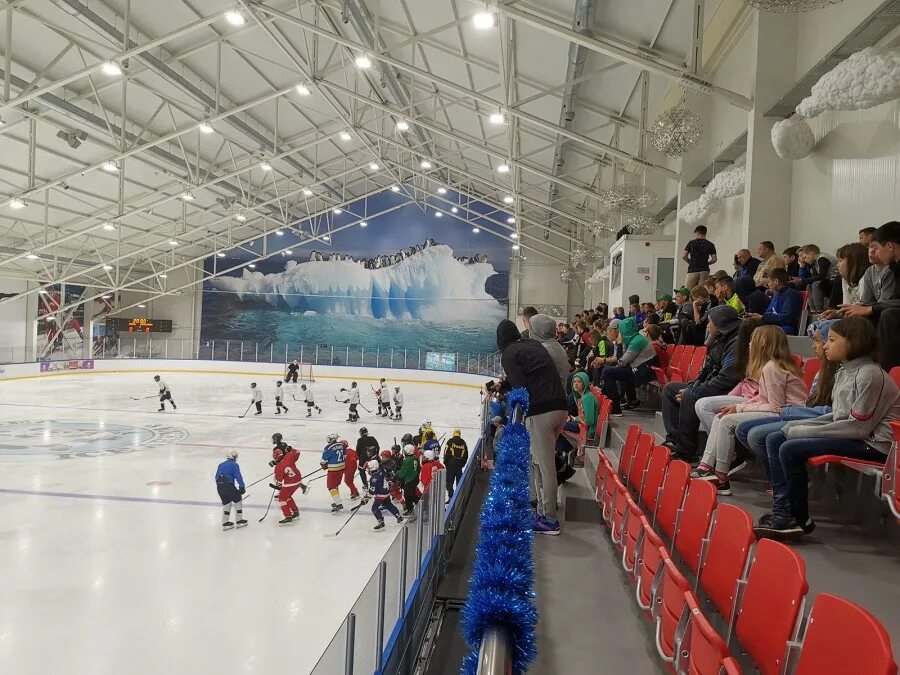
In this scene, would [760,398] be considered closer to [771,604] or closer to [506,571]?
[771,604]

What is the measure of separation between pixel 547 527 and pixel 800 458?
4.74ft

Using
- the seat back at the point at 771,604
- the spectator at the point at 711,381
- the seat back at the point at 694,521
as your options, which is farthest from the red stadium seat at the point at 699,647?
the spectator at the point at 711,381

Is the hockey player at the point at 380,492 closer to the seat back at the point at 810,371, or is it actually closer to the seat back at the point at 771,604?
the seat back at the point at 810,371

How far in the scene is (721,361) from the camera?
3.94 metres

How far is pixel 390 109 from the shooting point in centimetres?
1352

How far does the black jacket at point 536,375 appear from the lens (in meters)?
3.35

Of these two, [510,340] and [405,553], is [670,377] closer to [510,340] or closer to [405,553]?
[510,340]

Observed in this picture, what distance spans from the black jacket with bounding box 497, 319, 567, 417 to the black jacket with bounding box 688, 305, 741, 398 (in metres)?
1.07

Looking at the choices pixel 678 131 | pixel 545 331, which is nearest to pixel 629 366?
pixel 678 131

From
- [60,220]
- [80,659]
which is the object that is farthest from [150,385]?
[80,659]

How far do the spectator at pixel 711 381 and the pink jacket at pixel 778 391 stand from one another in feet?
1.67

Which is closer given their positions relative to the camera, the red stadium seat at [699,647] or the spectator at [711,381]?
the red stadium seat at [699,647]

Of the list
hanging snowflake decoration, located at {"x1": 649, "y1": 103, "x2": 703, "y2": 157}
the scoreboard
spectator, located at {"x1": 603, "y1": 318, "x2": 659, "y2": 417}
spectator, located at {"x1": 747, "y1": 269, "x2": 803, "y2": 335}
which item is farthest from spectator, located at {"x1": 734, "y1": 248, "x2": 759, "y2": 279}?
the scoreboard

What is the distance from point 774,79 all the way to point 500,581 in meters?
7.79
